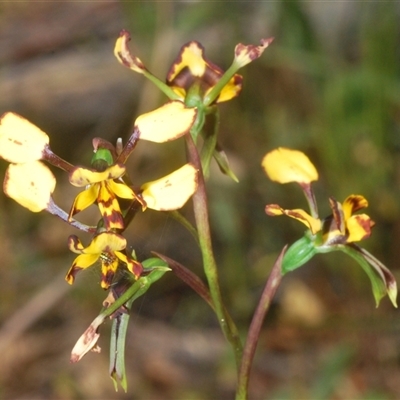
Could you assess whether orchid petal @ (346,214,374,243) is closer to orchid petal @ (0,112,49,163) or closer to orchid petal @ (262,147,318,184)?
orchid petal @ (262,147,318,184)

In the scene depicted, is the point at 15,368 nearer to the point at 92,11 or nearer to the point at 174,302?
the point at 174,302

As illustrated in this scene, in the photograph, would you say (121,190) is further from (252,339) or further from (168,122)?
(252,339)

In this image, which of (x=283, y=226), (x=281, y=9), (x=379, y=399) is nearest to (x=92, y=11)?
(x=281, y=9)

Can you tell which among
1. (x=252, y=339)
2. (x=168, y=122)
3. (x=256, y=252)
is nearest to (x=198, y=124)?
(x=168, y=122)

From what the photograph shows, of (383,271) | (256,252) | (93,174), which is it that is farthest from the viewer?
(256,252)

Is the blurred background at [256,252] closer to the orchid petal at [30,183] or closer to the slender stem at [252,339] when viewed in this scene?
the slender stem at [252,339]

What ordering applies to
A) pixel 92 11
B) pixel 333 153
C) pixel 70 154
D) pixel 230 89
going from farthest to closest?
pixel 92 11
pixel 70 154
pixel 333 153
pixel 230 89

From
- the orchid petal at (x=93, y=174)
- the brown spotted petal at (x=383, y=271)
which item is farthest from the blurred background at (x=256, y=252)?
the orchid petal at (x=93, y=174)
